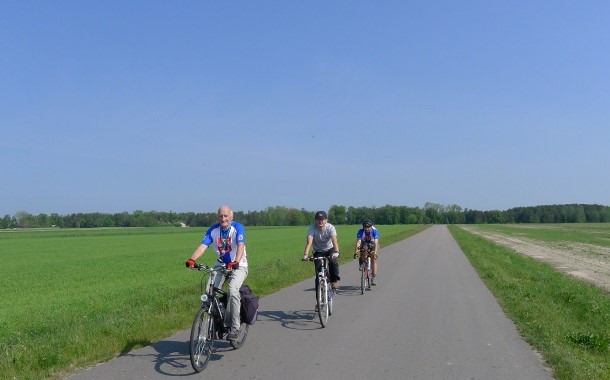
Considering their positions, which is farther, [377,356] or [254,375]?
[377,356]

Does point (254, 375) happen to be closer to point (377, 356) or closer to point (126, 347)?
point (377, 356)

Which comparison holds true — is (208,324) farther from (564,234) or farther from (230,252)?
(564,234)

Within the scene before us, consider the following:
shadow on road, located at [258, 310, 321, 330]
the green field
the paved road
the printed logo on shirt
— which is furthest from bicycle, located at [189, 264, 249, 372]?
the green field

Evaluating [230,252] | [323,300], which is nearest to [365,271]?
[323,300]

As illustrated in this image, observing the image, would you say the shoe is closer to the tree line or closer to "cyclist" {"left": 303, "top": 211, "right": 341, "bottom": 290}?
"cyclist" {"left": 303, "top": 211, "right": 341, "bottom": 290}

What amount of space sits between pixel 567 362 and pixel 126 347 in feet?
19.0

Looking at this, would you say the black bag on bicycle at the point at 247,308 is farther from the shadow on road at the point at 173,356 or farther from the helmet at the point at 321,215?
the helmet at the point at 321,215

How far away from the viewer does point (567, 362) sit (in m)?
6.54

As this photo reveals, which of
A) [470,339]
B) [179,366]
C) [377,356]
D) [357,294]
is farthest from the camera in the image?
[357,294]

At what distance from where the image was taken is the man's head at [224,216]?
23.0 ft

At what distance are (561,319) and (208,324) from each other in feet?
22.6

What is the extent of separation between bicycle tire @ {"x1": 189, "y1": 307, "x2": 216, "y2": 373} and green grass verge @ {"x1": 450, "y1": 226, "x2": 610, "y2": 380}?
4082 mm

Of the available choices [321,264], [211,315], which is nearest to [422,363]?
[211,315]

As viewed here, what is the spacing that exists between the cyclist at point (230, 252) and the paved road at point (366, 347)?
55 centimetres
